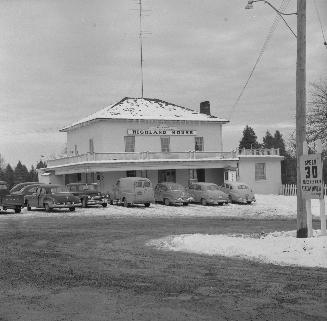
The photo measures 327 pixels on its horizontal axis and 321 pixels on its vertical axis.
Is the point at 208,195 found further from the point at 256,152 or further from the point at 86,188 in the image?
the point at 256,152

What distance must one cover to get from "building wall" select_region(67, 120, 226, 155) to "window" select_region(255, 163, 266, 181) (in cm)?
455

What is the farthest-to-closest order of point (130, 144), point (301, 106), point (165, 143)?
point (165, 143) < point (130, 144) < point (301, 106)

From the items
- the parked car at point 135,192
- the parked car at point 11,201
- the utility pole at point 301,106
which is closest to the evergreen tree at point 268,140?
the parked car at point 135,192

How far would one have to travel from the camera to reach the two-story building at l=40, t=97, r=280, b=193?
42781mm

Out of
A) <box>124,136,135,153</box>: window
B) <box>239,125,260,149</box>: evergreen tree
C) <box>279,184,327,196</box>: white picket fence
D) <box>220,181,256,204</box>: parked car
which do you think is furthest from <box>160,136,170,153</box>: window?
<box>239,125,260,149</box>: evergreen tree

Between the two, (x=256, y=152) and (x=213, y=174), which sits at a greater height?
(x=256, y=152)

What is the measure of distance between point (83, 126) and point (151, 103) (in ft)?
22.3

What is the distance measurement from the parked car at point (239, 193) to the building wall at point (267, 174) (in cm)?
1038

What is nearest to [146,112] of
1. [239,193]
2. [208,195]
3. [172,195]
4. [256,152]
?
[256,152]

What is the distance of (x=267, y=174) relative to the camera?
51281 millimetres

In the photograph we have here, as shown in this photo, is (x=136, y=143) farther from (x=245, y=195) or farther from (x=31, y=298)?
(x=31, y=298)

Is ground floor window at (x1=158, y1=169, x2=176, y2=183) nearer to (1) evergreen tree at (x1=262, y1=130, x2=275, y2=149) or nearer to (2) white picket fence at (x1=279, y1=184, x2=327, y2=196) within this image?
(2) white picket fence at (x1=279, y1=184, x2=327, y2=196)

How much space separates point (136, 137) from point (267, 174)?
45.2 feet

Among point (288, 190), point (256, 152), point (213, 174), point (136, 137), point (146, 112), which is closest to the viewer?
point (136, 137)
